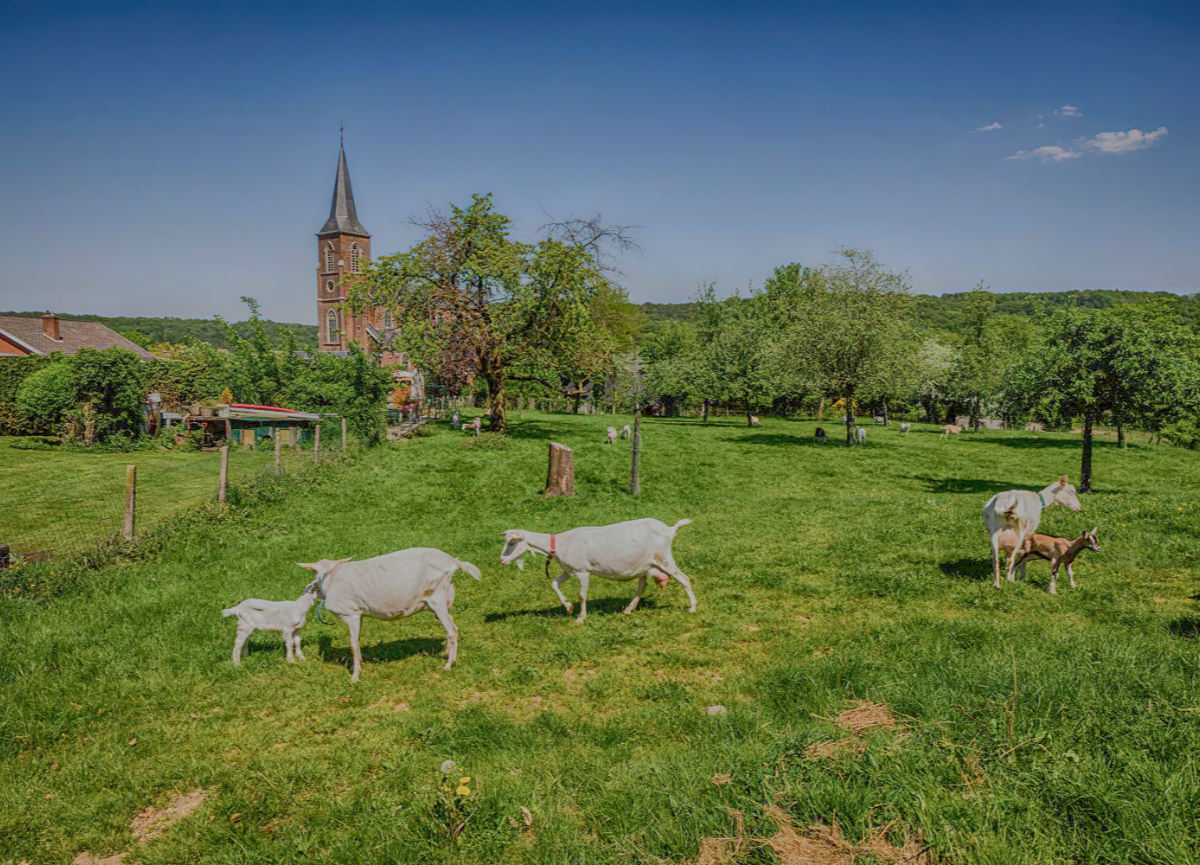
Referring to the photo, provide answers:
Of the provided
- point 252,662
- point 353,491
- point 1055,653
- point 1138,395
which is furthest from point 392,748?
point 1138,395

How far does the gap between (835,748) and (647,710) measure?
218 centimetres

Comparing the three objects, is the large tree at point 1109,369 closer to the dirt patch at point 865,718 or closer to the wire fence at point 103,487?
the dirt patch at point 865,718

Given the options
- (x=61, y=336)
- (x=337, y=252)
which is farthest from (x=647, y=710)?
(x=337, y=252)

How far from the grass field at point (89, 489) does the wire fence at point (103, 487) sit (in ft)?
0.09

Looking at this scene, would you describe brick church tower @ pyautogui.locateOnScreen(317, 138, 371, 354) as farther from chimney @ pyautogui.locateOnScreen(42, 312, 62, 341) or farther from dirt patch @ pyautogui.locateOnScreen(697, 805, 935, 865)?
dirt patch @ pyautogui.locateOnScreen(697, 805, 935, 865)

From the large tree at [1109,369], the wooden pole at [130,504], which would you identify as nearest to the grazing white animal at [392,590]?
the wooden pole at [130,504]

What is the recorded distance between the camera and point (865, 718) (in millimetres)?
5926

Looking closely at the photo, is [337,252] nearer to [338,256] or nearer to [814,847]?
[338,256]

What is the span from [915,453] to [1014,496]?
24249 mm

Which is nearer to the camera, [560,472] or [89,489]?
[560,472]

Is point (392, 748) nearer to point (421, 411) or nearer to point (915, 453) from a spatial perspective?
point (915, 453)

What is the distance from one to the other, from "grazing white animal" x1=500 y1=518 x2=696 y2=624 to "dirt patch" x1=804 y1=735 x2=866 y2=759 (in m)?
4.63

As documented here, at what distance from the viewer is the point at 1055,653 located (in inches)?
284

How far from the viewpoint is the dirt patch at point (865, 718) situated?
5688 millimetres
